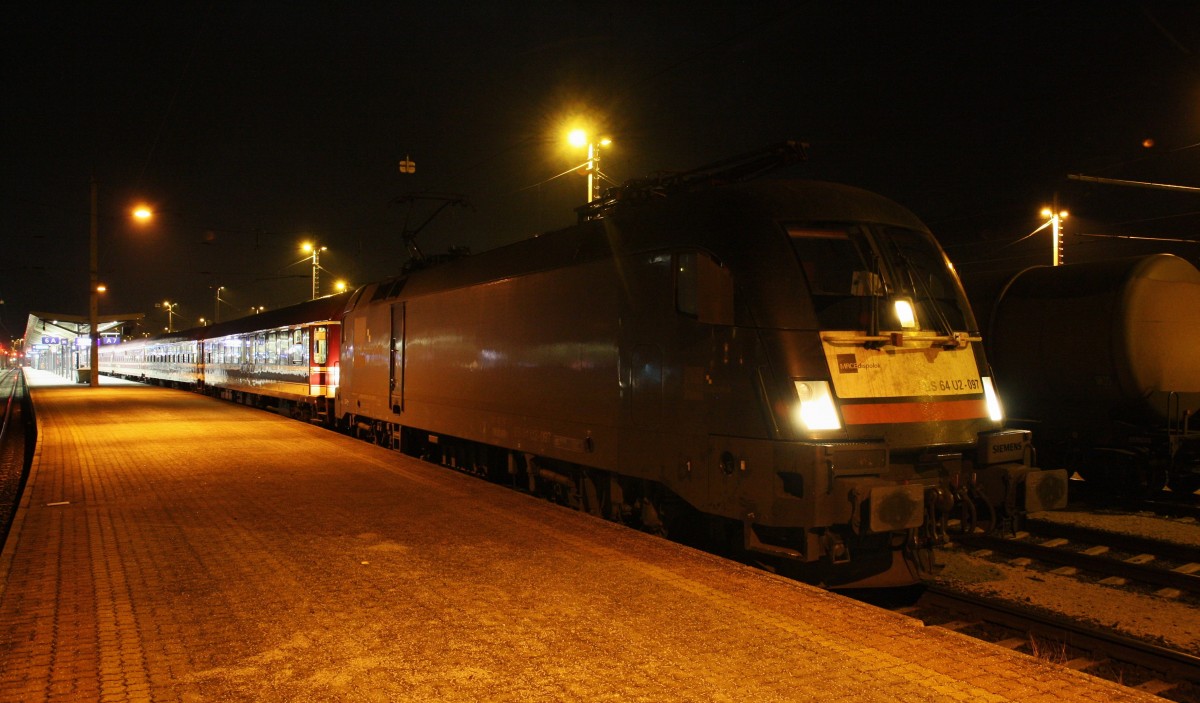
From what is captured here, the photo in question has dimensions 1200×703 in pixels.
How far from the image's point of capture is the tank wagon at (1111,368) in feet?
39.3

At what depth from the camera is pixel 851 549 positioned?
679 cm

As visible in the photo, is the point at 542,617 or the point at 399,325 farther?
the point at 399,325

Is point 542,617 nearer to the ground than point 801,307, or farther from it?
nearer to the ground

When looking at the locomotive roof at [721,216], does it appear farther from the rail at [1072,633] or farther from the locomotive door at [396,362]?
the locomotive door at [396,362]

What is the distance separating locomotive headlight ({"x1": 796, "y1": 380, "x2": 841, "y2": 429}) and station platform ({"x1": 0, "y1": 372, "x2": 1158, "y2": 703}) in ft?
3.93

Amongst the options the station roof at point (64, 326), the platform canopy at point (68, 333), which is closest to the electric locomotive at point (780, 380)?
the station roof at point (64, 326)

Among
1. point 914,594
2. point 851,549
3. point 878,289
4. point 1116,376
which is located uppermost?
point 878,289

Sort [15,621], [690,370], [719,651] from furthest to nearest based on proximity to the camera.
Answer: [690,370] < [15,621] < [719,651]

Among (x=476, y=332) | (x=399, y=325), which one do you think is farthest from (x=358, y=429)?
(x=476, y=332)

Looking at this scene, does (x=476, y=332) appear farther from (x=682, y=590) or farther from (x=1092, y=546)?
(x=1092, y=546)

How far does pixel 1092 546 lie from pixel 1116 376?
3543 millimetres

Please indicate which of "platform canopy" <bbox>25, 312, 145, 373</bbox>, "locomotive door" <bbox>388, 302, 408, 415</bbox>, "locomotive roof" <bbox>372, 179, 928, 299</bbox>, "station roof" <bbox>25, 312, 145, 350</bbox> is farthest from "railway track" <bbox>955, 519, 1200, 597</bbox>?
"platform canopy" <bbox>25, 312, 145, 373</bbox>

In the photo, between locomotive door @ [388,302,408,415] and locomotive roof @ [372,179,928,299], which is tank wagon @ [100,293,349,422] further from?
locomotive roof @ [372,179,928,299]

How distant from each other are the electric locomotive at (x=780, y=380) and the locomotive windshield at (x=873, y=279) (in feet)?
0.05
